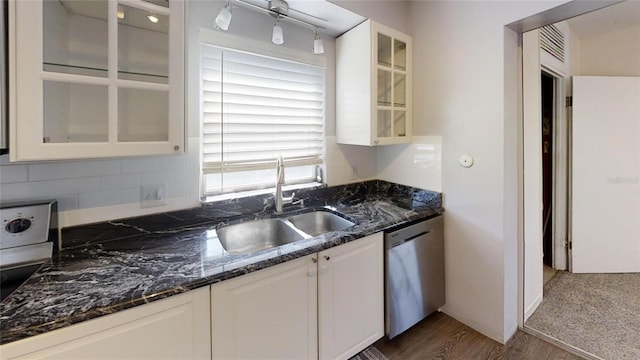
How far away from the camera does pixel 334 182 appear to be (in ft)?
7.63

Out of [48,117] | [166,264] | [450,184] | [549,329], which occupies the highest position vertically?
[48,117]

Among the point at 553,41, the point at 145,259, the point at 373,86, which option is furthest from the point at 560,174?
the point at 145,259

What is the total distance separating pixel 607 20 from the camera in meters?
2.53

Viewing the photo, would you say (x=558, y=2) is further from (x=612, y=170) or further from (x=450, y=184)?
(x=612, y=170)

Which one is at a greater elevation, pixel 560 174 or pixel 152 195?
pixel 560 174

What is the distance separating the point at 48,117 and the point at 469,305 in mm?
2546

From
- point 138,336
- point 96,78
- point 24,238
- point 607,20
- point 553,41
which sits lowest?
point 138,336

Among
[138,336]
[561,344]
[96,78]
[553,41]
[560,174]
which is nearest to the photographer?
[138,336]

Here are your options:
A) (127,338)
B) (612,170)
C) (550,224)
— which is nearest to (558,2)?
(612,170)

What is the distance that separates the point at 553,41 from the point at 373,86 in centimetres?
181

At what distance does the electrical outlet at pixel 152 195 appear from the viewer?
153cm

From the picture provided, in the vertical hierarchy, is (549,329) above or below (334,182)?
below

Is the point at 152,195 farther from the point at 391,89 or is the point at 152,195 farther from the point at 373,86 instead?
the point at 391,89

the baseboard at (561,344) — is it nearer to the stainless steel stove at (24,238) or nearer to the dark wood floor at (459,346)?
the dark wood floor at (459,346)
